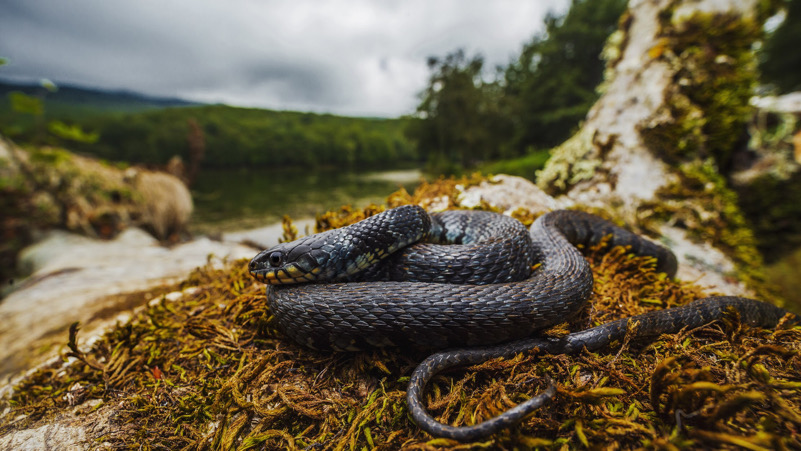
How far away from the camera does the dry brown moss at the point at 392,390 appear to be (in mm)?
1335

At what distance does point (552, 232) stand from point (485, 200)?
123 cm

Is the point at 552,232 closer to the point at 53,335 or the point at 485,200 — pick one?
the point at 485,200

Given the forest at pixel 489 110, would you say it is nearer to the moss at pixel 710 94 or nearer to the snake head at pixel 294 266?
the moss at pixel 710 94

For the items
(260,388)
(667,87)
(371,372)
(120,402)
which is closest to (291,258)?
(260,388)

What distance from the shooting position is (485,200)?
396 cm

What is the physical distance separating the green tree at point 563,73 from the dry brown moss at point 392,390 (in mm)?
20907

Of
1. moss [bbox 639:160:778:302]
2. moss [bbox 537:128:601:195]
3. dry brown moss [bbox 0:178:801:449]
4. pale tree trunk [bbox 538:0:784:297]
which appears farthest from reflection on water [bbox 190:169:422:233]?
dry brown moss [bbox 0:178:801:449]

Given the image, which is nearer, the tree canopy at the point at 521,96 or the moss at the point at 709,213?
the moss at the point at 709,213

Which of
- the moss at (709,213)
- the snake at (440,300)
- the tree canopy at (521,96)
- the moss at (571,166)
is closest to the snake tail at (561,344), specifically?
the snake at (440,300)

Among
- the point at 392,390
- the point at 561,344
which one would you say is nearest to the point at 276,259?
the point at 392,390

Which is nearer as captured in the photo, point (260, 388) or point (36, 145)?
point (260, 388)

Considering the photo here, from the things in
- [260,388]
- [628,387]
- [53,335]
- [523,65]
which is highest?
[523,65]

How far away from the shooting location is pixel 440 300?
1795 millimetres

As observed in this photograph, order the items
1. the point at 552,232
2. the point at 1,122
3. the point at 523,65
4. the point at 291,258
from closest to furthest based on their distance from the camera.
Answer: the point at 291,258
the point at 552,232
the point at 1,122
the point at 523,65
